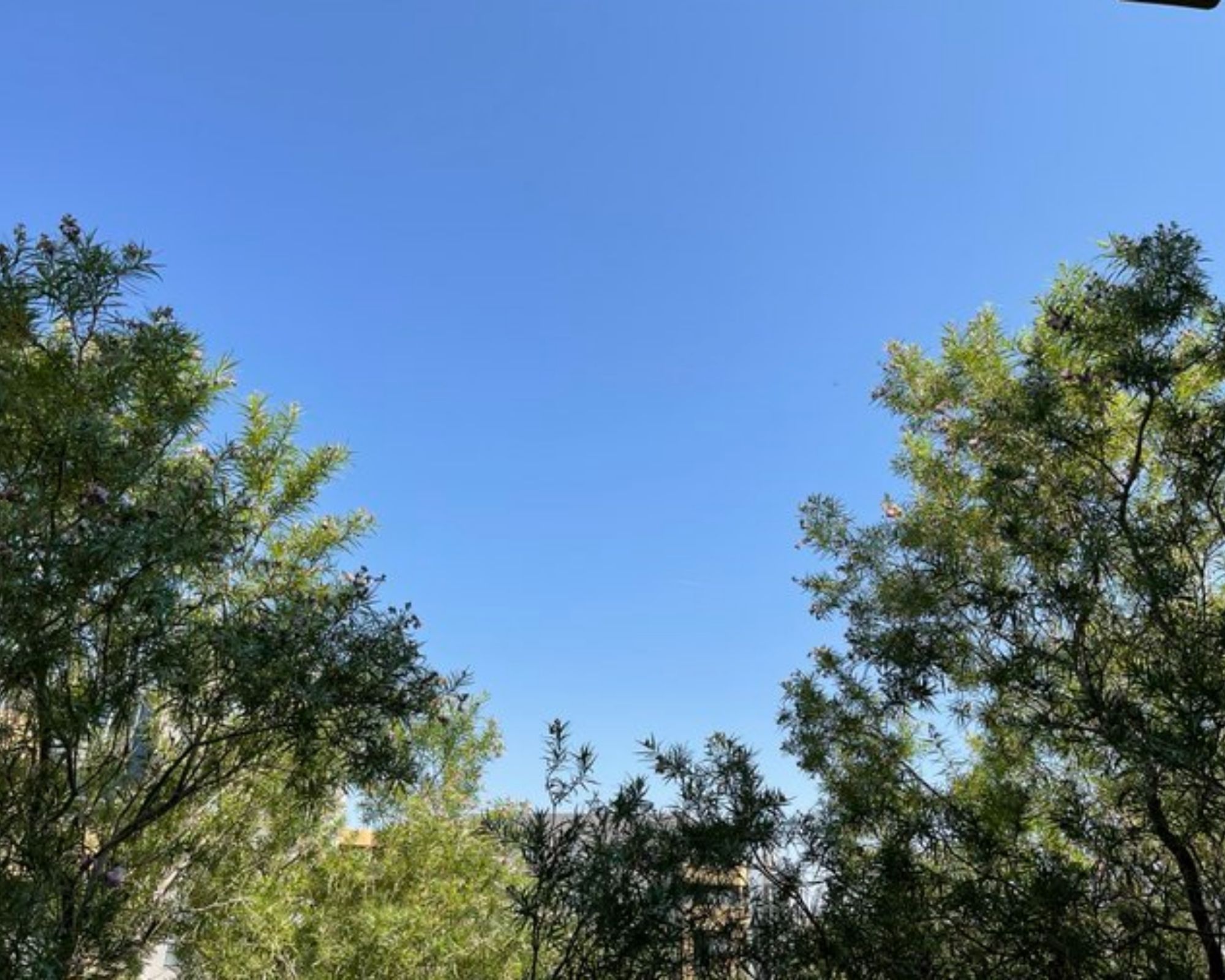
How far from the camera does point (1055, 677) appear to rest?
3.33 meters

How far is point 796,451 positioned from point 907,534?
230cm

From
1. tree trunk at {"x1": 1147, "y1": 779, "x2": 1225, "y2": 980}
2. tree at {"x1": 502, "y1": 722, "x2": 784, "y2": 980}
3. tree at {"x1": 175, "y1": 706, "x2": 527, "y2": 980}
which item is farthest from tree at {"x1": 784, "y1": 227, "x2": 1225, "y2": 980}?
tree at {"x1": 175, "y1": 706, "x2": 527, "y2": 980}

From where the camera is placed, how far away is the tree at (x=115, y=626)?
9.36 feet

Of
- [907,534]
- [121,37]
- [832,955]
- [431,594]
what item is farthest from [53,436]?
[907,534]

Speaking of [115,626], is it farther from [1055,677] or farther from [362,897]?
[362,897]

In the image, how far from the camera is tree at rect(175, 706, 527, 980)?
592 centimetres

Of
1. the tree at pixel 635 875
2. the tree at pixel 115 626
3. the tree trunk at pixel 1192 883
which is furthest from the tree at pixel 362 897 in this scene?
the tree trunk at pixel 1192 883

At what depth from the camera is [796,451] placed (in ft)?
23.3

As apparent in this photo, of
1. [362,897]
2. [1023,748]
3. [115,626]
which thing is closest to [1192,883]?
[1023,748]

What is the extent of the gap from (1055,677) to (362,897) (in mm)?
6159

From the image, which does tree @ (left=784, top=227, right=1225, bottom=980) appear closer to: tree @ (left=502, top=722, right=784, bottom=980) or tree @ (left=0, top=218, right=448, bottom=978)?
tree @ (left=502, top=722, right=784, bottom=980)

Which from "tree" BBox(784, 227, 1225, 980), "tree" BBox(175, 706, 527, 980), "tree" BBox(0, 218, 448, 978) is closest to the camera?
"tree" BBox(784, 227, 1225, 980)

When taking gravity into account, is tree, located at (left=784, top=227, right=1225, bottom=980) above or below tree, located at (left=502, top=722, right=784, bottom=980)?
above

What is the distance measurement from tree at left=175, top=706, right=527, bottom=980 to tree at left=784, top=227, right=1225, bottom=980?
2.73 meters
